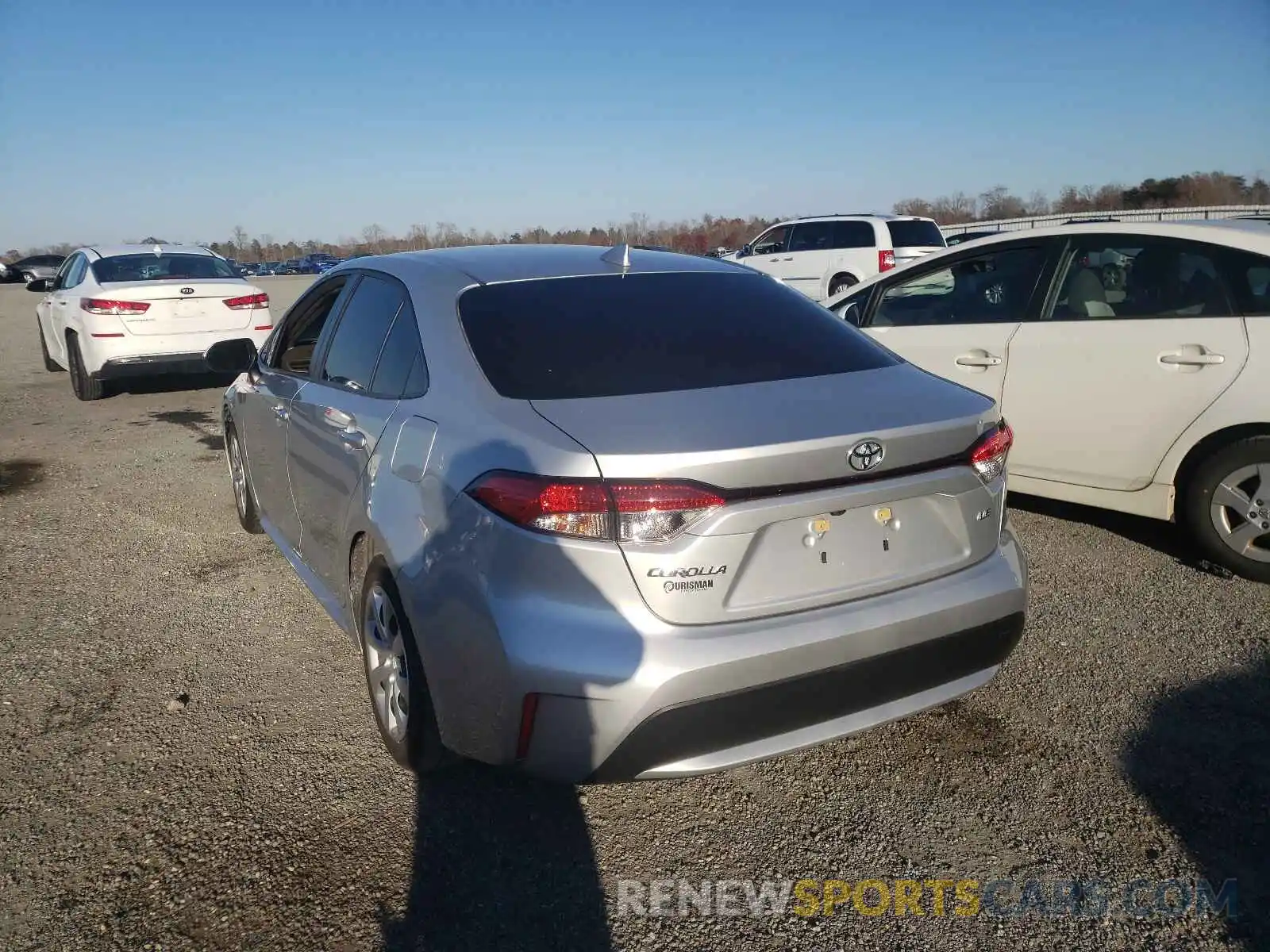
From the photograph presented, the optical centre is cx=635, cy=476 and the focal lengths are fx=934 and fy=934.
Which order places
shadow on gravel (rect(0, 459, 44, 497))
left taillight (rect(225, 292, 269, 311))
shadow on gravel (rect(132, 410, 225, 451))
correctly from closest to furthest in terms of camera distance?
shadow on gravel (rect(0, 459, 44, 497)) → shadow on gravel (rect(132, 410, 225, 451)) → left taillight (rect(225, 292, 269, 311))

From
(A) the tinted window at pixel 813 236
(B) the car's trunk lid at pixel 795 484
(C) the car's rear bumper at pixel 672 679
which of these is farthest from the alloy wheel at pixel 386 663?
(A) the tinted window at pixel 813 236

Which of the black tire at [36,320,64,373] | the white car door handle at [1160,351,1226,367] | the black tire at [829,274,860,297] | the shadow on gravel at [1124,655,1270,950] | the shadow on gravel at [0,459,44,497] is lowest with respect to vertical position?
the shadow on gravel at [1124,655,1270,950]

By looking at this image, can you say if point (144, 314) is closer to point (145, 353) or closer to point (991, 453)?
point (145, 353)

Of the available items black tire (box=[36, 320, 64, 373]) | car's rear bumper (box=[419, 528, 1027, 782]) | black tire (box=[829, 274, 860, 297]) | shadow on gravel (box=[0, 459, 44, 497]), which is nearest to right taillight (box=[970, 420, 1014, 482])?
car's rear bumper (box=[419, 528, 1027, 782])

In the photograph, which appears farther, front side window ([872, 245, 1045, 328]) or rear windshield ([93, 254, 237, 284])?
rear windshield ([93, 254, 237, 284])

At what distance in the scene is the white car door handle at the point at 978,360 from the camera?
5.05m

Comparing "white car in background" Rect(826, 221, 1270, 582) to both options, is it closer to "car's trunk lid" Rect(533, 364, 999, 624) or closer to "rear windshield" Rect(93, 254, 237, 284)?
"car's trunk lid" Rect(533, 364, 999, 624)

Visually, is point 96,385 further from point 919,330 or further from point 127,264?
point 919,330

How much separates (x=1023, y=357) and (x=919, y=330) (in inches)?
28.0

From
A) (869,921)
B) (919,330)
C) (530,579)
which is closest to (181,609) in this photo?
(530,579)

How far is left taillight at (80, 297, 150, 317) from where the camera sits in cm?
941

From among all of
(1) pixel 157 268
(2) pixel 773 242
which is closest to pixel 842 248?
(2) pixel 773 242

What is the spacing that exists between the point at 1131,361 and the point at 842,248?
12.6 metres

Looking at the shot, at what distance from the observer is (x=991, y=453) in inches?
105
